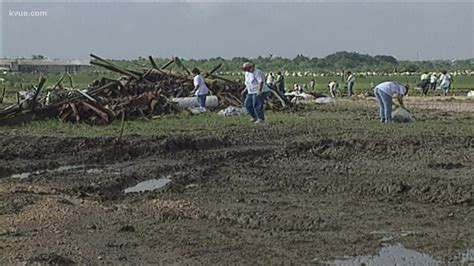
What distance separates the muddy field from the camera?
727 centimetres

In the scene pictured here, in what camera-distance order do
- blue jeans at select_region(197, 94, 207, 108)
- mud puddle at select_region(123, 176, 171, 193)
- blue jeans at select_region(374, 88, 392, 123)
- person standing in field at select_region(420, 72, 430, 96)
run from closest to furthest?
mud puddle at select_region(123, 176, 171, 193)
blue jeans at select_region(374, 88, 392, 123)
blue jeans at select_region(197, 94, 207, 108)
person standing in field at select_region(420, 72, 430, 96)

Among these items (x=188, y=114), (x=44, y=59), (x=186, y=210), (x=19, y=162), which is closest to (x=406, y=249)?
(x=186, y=210)

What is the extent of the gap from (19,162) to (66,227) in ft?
19.0

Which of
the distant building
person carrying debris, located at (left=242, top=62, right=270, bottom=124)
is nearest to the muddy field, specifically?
person carrying debris, located at (left=242, top=62, right=270, bottom=124)

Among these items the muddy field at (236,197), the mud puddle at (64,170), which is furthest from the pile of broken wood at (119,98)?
the mud puddle at (64,170)

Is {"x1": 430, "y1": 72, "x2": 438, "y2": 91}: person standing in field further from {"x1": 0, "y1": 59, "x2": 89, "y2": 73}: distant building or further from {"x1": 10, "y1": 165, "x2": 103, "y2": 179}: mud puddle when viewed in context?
{"x1": 0, "y1": 59, "x2": 89, "y2": 73}: distant building

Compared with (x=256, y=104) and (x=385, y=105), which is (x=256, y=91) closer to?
(x=256, y=104)

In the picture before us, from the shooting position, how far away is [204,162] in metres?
13.5

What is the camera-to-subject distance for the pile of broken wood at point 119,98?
2055 centimetres

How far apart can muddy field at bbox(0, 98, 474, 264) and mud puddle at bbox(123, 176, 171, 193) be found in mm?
34

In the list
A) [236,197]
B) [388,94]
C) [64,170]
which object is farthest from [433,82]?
[236,197]

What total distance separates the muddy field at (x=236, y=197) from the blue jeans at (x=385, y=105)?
2.52 meters

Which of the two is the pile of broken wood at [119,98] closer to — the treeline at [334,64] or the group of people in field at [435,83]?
the group of people in field at [435,83]

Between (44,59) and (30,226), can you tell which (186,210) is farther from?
(44,59)
